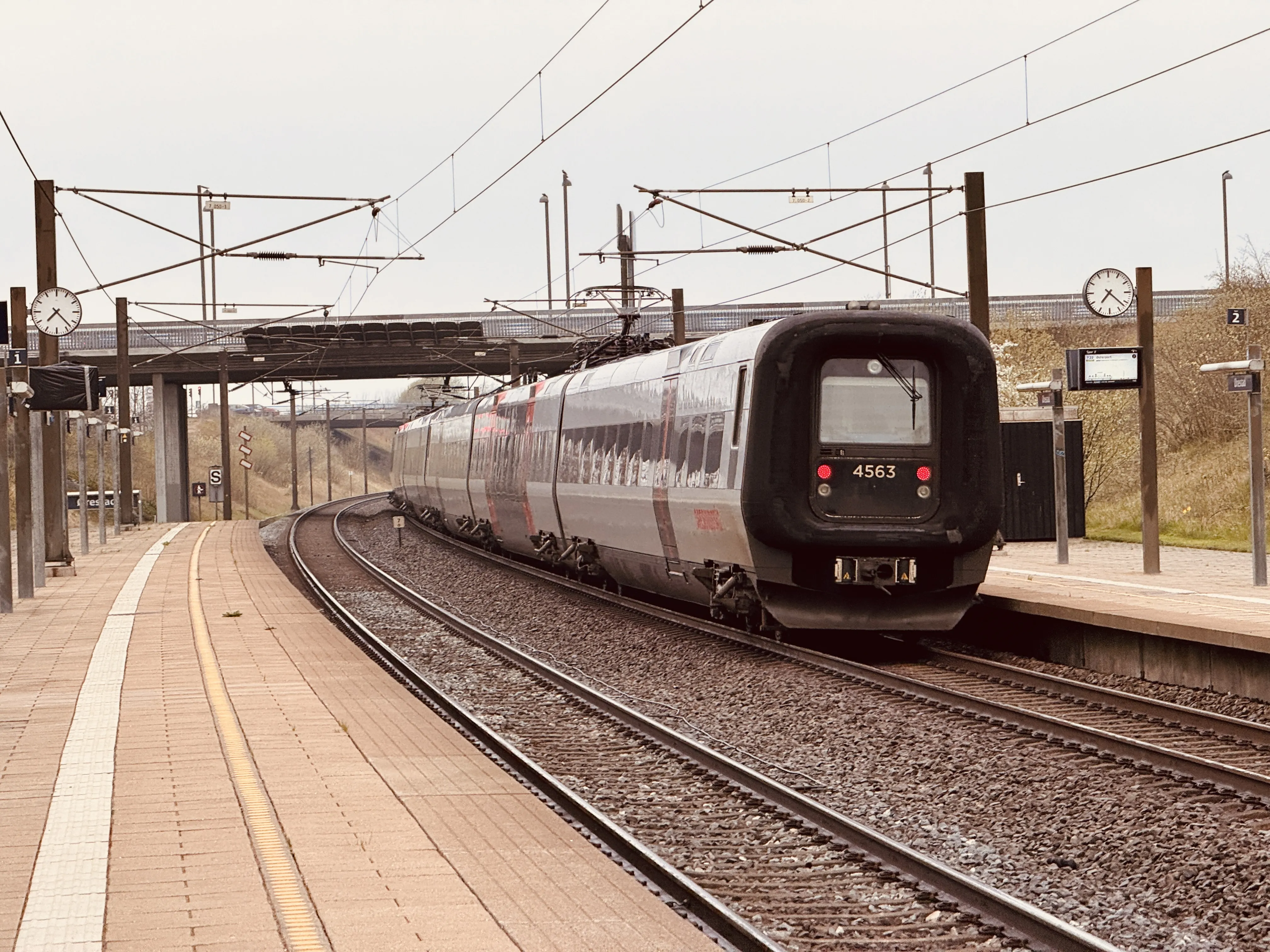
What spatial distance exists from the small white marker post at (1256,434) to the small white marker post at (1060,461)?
3.93m

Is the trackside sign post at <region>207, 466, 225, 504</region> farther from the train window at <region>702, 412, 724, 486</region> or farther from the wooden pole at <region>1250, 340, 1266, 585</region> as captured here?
the wooden pole at <region>1250, 340, 1266, 585</region>

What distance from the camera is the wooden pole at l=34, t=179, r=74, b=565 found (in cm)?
2464

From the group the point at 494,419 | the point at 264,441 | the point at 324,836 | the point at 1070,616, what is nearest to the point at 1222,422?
the point at 494,419

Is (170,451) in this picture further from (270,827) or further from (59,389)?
(270,827)

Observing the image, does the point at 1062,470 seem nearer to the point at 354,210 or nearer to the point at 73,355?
the point at 354,210

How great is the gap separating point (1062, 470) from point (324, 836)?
15804 mm

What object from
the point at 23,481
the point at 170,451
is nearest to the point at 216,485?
the point at 170,451

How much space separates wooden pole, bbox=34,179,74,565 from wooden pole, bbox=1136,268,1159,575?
584 inches

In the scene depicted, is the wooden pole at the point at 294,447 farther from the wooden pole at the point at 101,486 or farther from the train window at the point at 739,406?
the train window at the point at 739,406

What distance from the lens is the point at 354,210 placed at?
22938 millimetres

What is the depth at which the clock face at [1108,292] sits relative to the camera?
2250 cm

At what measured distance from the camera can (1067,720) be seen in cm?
1112

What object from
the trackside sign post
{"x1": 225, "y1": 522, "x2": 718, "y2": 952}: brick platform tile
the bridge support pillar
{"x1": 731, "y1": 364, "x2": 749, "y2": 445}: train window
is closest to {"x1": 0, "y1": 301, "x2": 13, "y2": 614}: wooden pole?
{"x1": 225, "y1": 522, "x2": 718, "y2": 952}: brick platform tile

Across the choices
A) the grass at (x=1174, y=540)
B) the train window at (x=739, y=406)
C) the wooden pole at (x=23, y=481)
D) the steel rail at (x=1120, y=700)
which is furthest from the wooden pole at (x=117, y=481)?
the steel rail at (x=1120, y=700)
